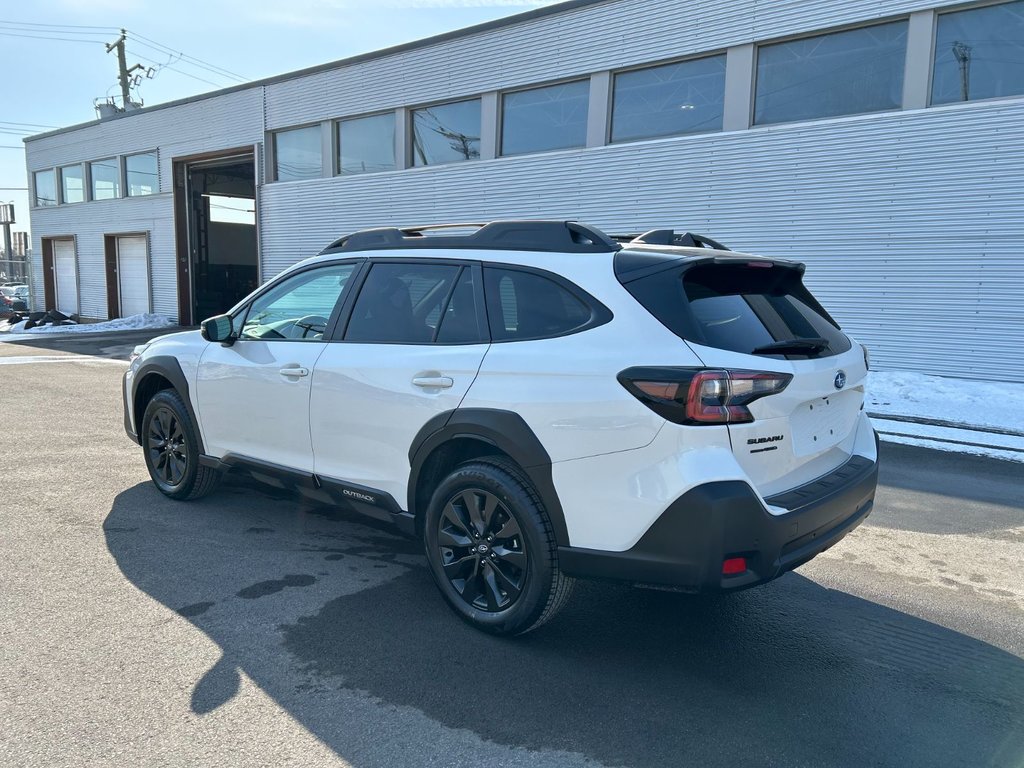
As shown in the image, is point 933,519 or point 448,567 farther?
point 933,519

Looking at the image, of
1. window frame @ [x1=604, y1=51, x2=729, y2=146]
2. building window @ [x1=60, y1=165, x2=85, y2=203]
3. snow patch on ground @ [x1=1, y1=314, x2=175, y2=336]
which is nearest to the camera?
window frame @ [x1=604, y1=51, x2=729, y2=146]

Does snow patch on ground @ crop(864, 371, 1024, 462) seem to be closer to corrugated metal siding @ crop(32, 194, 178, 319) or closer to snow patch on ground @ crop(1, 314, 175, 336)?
snow patch on ground @ crop(1, 314, 175, 336)

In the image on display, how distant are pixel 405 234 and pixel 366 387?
99 cm

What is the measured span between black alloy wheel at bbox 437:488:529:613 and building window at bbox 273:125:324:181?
57.0 ft

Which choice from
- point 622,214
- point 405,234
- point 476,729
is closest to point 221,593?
point 476,729

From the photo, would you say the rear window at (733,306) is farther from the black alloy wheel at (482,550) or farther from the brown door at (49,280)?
the brown door at (49,280)

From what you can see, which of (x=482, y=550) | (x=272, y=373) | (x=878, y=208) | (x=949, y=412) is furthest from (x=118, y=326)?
(x=482, y=550)

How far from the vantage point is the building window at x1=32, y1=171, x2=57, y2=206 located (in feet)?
96.6

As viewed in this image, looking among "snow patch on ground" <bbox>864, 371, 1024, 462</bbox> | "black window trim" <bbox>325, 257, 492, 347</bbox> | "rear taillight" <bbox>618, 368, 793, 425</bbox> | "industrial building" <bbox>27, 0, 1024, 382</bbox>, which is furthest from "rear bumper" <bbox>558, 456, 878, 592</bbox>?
"industrial building" <bbox>27, 0, 1024, 382</bbox>

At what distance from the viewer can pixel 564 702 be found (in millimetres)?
2846

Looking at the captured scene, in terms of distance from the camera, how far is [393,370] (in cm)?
365

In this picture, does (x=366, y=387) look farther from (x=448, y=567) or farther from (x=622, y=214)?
(x=622, y=214)

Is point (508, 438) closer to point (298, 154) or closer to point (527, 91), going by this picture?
point (527, 91)

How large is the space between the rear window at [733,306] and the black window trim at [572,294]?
Answer: 15cm
